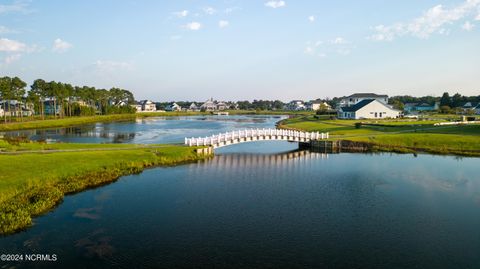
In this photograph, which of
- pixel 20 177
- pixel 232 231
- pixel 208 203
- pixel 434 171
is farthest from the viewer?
pixel 434 171

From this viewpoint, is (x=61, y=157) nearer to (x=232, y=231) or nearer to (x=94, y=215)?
(x=94, y=215)

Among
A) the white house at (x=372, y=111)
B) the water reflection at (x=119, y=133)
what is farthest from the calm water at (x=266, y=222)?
the white house at (x=372, y=111)

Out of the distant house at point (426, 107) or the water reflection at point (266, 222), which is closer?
the water reflection at point (266, 222)

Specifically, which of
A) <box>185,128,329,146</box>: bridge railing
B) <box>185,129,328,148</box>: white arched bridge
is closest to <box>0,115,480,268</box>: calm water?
<box>185,128,329,146</box>: bridge railing

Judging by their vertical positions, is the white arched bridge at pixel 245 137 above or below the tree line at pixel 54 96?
below

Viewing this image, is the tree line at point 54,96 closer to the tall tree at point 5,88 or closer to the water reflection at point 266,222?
the tall tree at point 5,88

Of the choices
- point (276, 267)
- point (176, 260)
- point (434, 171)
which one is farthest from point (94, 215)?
point (434, 171)
